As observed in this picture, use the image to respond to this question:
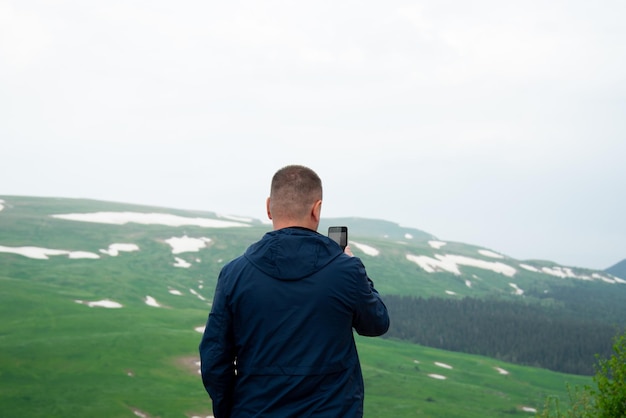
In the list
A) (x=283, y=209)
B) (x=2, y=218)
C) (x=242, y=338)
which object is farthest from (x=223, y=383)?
(x=2, y=218)

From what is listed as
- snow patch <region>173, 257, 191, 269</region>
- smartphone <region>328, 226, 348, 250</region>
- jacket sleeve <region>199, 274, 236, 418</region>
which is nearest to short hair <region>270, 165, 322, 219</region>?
smartphone <region>328, 226, 348, 250</region>

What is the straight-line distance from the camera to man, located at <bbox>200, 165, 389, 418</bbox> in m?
4.98

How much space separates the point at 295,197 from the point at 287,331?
1238mm

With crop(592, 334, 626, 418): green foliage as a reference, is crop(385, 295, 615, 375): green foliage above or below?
below

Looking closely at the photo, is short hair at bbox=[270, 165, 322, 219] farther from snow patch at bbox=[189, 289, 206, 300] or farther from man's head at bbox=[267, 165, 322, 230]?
snow patch at bbox=[189, 289, 206, 300]

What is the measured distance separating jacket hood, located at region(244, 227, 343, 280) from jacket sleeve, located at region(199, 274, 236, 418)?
44cm

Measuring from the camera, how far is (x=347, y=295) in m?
5.11

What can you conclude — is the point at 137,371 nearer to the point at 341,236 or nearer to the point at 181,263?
the point at 341,236

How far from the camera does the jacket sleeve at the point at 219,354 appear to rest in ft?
16.8

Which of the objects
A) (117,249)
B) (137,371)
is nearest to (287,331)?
(137,371)

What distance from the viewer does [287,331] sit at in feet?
16.4

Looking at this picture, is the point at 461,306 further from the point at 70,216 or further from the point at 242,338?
the point at 242,338

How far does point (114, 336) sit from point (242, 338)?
253 feet

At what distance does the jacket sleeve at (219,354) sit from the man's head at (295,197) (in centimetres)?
83
